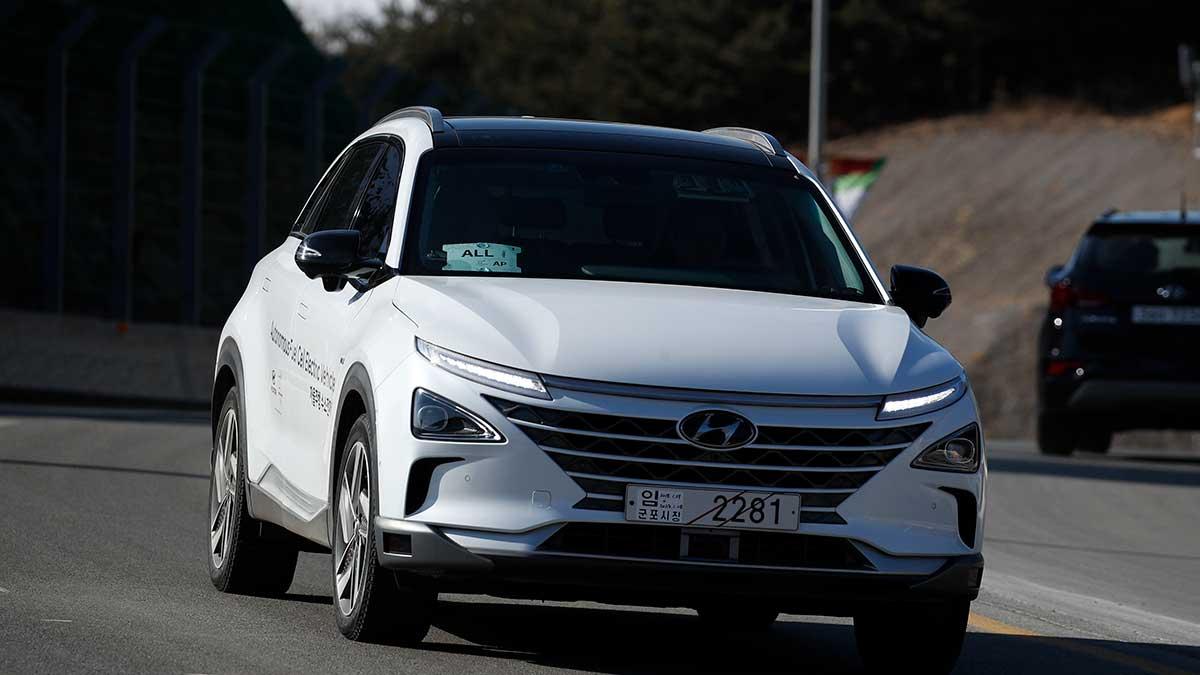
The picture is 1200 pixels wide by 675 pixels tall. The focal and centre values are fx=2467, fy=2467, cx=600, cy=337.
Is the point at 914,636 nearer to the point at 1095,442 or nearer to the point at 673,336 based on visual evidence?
the point at 673,336

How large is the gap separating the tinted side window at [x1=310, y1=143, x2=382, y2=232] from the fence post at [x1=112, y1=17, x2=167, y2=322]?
24.9 meters

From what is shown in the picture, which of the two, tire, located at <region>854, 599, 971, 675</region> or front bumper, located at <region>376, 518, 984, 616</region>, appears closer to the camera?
front bumper, located at <region>376, 518, 984, 616</region>

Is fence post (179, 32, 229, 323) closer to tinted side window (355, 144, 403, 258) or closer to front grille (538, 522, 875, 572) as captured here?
tinted side window (355, 144, 403, 258)

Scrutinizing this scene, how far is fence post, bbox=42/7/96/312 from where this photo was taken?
112 ft

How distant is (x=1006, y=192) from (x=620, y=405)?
185 feet

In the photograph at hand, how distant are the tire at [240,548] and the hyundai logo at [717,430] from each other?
8.86 ft

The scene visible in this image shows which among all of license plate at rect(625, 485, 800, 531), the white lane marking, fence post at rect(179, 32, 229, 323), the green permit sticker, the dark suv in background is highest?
the green permit sticker

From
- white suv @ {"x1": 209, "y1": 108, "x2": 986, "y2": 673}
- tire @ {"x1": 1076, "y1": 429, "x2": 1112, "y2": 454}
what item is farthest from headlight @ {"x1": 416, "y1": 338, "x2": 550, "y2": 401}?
tire @ {"x1": 1076, "y1": 429, "x2": 1112, "y2": 454}

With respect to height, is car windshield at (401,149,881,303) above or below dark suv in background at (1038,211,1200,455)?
above

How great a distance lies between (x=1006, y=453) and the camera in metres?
23.4

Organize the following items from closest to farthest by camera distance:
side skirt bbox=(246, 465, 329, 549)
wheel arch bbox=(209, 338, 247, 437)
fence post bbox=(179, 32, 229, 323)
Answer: side skirt bbox=(246, 465, 329, 549) < wheel arch bbox=(209, 338, 247, 437) < fence post bbox=(179, 32, 229, 323)

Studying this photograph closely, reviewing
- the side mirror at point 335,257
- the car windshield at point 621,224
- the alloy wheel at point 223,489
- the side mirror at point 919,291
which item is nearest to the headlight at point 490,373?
the car windshield at point 621,224

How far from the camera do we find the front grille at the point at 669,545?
7.11 m

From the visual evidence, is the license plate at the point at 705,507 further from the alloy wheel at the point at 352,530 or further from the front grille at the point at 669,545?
the alloy wheel at the point at 352,530
